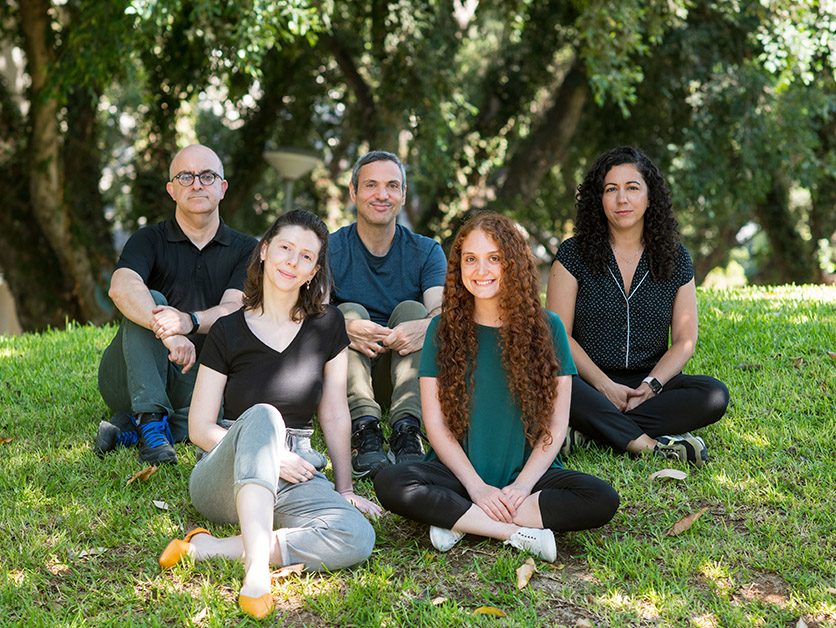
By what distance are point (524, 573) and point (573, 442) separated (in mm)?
1244

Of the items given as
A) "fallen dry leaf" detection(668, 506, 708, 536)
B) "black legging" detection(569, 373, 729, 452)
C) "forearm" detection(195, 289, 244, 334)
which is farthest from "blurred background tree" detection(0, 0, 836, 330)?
"fallen dry leaf" detection(668, 506, 708, 536)

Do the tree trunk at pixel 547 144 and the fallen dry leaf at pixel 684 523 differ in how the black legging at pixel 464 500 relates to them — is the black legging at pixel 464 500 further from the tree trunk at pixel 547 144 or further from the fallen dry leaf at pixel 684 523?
the tree trunk at pixel 547 144

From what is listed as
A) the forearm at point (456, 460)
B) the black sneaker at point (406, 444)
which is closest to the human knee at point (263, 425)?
the forearm at point (456, 460)

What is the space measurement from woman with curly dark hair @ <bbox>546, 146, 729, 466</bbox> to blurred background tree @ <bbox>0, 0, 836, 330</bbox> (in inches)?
156

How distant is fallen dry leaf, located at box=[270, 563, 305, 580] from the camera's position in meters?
2.79

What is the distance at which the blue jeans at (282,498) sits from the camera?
274cm

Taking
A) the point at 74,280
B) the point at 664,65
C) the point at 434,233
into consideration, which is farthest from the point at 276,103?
the point at 664,65

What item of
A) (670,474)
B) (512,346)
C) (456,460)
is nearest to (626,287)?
(670,474)

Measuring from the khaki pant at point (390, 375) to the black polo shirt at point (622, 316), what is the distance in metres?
0.88

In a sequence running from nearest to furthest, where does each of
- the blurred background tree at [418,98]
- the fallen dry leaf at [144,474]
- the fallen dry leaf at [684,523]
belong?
the fallen dry leaf at [684,523], the fallen dry leaf at [144,474], the blurred background tree at [418,98]

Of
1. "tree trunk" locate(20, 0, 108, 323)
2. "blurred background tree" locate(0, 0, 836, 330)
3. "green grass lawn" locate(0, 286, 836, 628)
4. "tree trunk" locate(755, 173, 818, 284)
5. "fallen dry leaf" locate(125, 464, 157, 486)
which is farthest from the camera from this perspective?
"tree trunk" locate(755, 173, 818, 284)

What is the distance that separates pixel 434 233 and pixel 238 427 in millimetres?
9997

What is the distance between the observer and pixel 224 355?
10.6 feet

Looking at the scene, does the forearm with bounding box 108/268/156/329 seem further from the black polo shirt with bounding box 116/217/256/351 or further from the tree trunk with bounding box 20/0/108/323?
the tree trunk with bounding box 20/0/108/323
